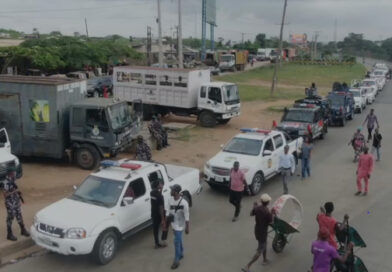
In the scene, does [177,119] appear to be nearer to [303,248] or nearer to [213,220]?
[213,220]

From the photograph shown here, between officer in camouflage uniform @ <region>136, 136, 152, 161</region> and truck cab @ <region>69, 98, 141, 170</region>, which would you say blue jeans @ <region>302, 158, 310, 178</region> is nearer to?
officer in camouflage uniform @ <region>136, 136, 152, 161</region>

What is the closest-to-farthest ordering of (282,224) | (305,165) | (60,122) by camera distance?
(282,224), (305,165), (60,122)

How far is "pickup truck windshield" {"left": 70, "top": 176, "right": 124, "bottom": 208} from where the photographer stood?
9145mm

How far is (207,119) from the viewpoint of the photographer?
2350 centimetres

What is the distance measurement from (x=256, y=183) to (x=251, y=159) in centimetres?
69

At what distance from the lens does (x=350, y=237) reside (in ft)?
25.6

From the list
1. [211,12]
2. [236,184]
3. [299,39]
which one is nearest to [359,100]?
[236,184]

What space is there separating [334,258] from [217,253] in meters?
Result: 2.82

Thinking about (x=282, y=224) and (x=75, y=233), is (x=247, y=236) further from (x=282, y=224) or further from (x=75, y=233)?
(x=75, y=233)

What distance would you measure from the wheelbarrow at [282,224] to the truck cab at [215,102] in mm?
13892

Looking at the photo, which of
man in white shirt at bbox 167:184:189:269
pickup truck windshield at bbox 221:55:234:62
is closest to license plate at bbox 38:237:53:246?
man in white shirt at bbox 167:184:189:269

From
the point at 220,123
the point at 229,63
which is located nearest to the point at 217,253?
A: the point at 220,123

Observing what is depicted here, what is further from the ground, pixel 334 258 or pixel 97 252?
pixel 334 258

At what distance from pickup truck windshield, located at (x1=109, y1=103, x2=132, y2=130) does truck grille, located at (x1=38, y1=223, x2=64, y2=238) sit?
21.4ft
